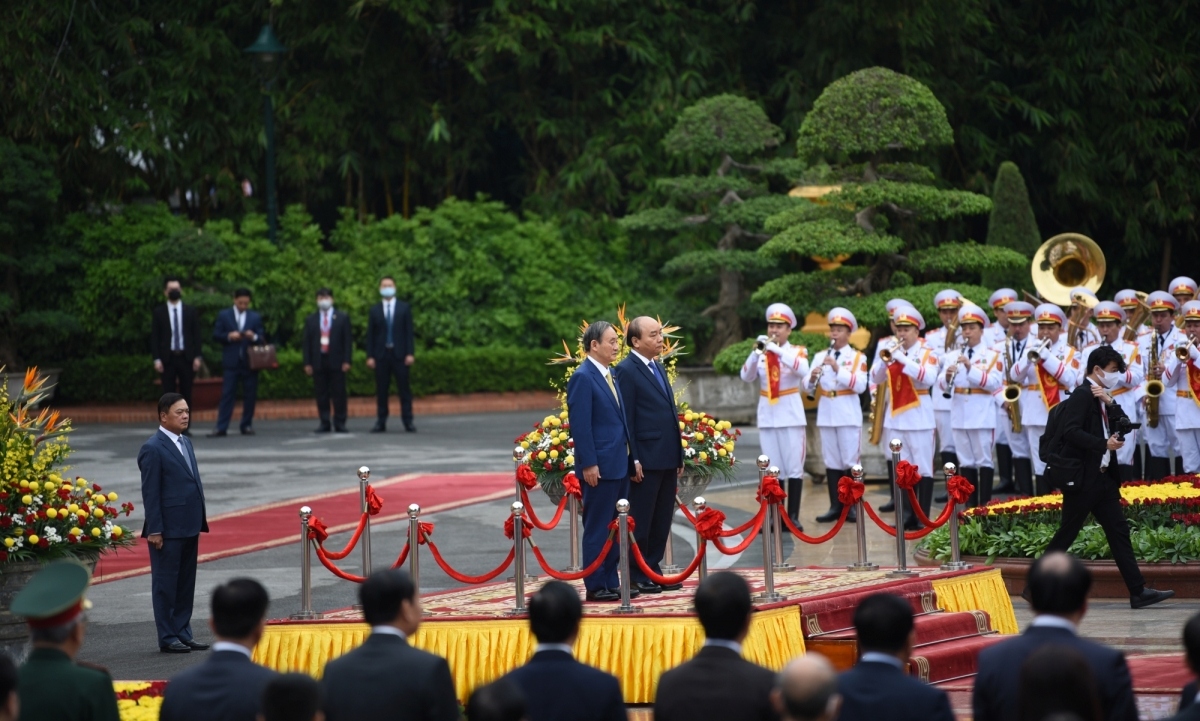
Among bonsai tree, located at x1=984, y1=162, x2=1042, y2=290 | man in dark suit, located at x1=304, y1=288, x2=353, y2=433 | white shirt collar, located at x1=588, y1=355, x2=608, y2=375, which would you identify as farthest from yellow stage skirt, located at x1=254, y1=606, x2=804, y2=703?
bonsai tree, located at x1=984, y1=162, x2=1042, y2=290

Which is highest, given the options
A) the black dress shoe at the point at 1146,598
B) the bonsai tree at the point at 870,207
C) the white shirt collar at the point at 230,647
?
the bonsai tree at the point at 870,207

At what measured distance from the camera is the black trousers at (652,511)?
10.7 metres

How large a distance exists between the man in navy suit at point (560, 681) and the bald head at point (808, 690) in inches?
37.9

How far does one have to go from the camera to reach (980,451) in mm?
16031

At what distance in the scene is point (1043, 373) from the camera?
16.0m

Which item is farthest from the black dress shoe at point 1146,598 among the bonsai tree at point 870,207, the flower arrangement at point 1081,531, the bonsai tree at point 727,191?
the bonsai tree at point 727,191

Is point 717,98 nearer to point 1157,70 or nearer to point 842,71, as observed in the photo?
point 842,71

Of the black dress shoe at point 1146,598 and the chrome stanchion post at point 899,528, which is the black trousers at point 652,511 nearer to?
the chrome stanchion post at point 899,528

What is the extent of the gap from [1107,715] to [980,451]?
10688 mm

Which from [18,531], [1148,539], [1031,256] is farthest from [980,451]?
[18,531]

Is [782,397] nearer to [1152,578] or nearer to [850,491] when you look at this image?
[1152,578]

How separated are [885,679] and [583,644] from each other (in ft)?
13.1

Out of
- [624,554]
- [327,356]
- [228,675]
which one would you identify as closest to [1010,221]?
[327,356]

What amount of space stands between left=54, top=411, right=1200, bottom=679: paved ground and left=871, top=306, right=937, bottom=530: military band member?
28.5 inches
